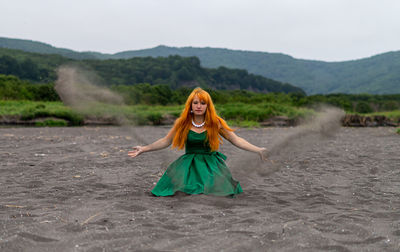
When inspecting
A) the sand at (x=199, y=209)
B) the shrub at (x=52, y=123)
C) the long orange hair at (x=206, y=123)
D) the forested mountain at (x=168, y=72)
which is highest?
the forested mountain at (x=168, y=72)

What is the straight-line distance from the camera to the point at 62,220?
3.35 metres

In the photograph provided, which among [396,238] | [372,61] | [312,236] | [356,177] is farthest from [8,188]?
[372,61]

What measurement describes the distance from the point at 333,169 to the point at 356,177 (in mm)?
807

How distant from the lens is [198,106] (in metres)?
4.78

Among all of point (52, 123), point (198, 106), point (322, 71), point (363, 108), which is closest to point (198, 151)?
point (198, 106)

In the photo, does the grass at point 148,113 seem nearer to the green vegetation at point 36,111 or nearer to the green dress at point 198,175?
the green vegetation at point 36,111

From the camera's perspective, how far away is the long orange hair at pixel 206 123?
15.9 ft

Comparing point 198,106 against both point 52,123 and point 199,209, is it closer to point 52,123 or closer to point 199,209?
point 199,209

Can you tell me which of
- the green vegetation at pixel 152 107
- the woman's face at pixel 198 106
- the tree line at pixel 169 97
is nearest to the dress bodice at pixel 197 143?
the woman's face at pixel 198 106

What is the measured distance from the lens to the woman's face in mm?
4785

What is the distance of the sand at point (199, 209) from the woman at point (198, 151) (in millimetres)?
226

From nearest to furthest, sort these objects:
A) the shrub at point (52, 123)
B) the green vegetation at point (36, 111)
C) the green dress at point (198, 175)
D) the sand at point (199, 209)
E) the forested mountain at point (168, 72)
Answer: the sand at point (199, 209) → the green dress at point (198, 175) → the forested mountain at point (168, 72) → the shrub at point (52, 123) → the green vegetation at point (36, 111)

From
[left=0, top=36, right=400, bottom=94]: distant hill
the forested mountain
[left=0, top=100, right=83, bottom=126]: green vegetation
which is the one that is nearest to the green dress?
the forested mountain

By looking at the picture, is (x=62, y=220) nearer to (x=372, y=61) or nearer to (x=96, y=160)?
(x=96, y=160)
